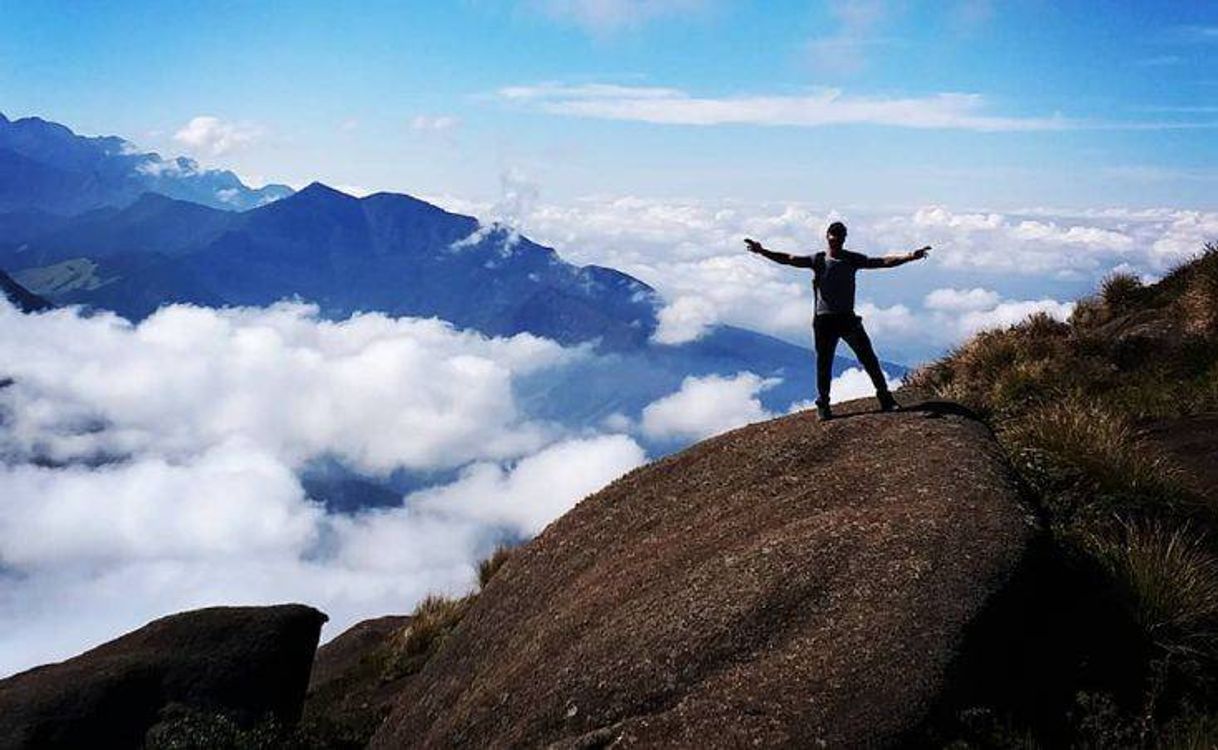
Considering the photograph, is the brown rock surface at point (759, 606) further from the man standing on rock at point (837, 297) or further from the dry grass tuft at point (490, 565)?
the dry grass tuft at point (490, 565)

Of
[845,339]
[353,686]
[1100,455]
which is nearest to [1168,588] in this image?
[1100,455]

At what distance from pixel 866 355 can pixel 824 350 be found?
2.39ft

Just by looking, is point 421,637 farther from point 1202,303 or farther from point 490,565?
point 1202,303

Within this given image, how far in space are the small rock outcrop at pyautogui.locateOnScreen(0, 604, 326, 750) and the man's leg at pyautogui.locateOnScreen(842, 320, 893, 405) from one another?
39.9 feet

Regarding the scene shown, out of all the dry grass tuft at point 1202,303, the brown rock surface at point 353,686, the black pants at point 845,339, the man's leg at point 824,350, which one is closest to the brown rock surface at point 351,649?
the brown rock surface at point 353,686

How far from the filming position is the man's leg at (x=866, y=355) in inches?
520

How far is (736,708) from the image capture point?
25.3 feet

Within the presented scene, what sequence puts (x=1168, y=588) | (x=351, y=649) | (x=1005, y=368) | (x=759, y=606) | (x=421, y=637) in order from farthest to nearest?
1. (x=351, y=649)
2. (x=1005, y=368)
3. (x=421, y=637)
4. (x=1168, y=588)
5. (x=759, y=606)

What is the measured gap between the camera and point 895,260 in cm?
1318

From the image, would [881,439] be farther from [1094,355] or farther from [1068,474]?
[1094,355]

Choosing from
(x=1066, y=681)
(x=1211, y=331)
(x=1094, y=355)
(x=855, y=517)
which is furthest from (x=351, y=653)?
(x=1211, y=331)

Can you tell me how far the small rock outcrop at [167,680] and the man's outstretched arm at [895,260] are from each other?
13.1 metres

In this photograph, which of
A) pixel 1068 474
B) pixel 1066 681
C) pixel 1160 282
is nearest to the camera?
pixel 1066 681

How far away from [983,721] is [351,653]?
1980 centimetres
